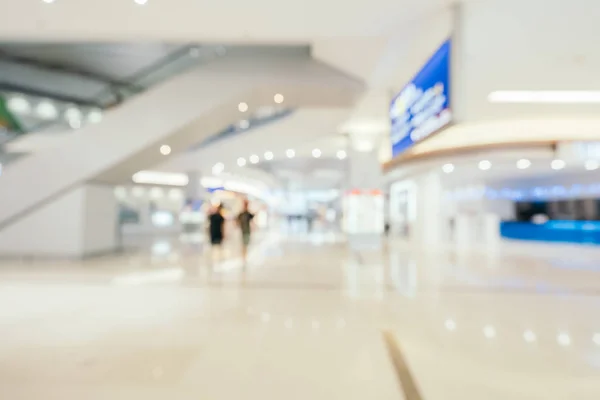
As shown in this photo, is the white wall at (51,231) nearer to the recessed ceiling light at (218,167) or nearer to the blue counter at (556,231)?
the recessed ceiling light at (218,167)

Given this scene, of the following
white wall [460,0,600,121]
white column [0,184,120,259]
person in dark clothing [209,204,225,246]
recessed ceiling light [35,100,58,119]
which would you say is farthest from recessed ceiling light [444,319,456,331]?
recessed ceiling light [35,100,58,119]

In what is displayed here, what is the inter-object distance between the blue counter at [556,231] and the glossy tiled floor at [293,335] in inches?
462

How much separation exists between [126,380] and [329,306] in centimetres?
304

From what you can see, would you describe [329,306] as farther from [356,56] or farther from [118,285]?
[356,56]

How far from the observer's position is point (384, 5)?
5.32 metres

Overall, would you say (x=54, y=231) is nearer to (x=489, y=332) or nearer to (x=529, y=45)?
(x=489, y=332)

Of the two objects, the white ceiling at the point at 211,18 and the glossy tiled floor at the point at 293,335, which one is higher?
the white ceiling at the point at 211,18

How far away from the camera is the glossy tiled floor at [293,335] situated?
300cm

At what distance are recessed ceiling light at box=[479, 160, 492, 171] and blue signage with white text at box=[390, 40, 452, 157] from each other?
10.4m

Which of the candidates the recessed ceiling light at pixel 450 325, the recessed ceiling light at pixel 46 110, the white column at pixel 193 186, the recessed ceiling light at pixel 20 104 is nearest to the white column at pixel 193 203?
the white column at pixel 193 186

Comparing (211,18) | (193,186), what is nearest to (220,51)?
(211,18)

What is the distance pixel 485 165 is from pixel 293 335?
14.8 meters

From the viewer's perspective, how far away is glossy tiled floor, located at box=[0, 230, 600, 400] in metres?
3.00

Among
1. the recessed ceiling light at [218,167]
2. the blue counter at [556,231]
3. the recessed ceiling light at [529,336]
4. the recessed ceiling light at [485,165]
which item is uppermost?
the recessed ceiling light at [218,167]
